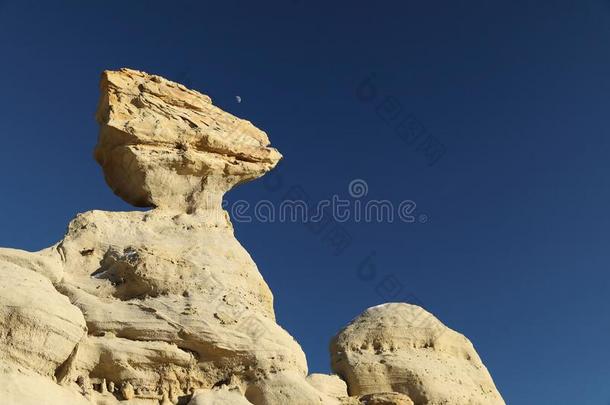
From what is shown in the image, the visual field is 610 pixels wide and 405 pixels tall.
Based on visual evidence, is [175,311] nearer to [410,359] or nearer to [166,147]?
[166,147]

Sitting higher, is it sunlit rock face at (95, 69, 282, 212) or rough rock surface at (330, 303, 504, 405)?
sunlit rock face at (95, 69, 282, 212)

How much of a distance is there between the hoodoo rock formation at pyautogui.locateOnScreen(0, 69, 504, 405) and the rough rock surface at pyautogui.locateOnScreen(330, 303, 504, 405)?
3 cm

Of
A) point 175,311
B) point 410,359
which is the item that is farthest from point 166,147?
point 410,359

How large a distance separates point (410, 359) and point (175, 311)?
570 cm

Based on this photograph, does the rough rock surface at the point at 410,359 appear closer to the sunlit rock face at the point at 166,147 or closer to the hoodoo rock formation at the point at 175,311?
the hoodoo rock formation at the point at 175,311

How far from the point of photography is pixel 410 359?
16.4 meters

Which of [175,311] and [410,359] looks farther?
[410,359]

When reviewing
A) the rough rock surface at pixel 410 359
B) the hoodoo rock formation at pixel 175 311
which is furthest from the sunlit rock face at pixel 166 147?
the rough rock surface at pixel 410 359

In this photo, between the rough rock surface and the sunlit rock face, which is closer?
the rough rock surface

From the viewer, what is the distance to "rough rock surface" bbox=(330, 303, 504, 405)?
1589 centimetres

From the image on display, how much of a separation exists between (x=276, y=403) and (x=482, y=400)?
5.74m

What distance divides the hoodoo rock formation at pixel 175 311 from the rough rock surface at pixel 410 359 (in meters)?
0.03

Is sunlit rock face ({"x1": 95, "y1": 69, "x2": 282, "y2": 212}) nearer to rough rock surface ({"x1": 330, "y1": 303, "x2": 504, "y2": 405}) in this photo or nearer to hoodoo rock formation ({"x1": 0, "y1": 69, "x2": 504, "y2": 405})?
hoodoo rock formation ({"x1": 0, "y1": 69, "x2": 504, "y2": 405})

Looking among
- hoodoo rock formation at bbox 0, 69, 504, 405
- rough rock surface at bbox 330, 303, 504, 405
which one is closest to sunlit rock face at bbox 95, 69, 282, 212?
hoodoo rock formation at bbox 0, 69, 504, 405
